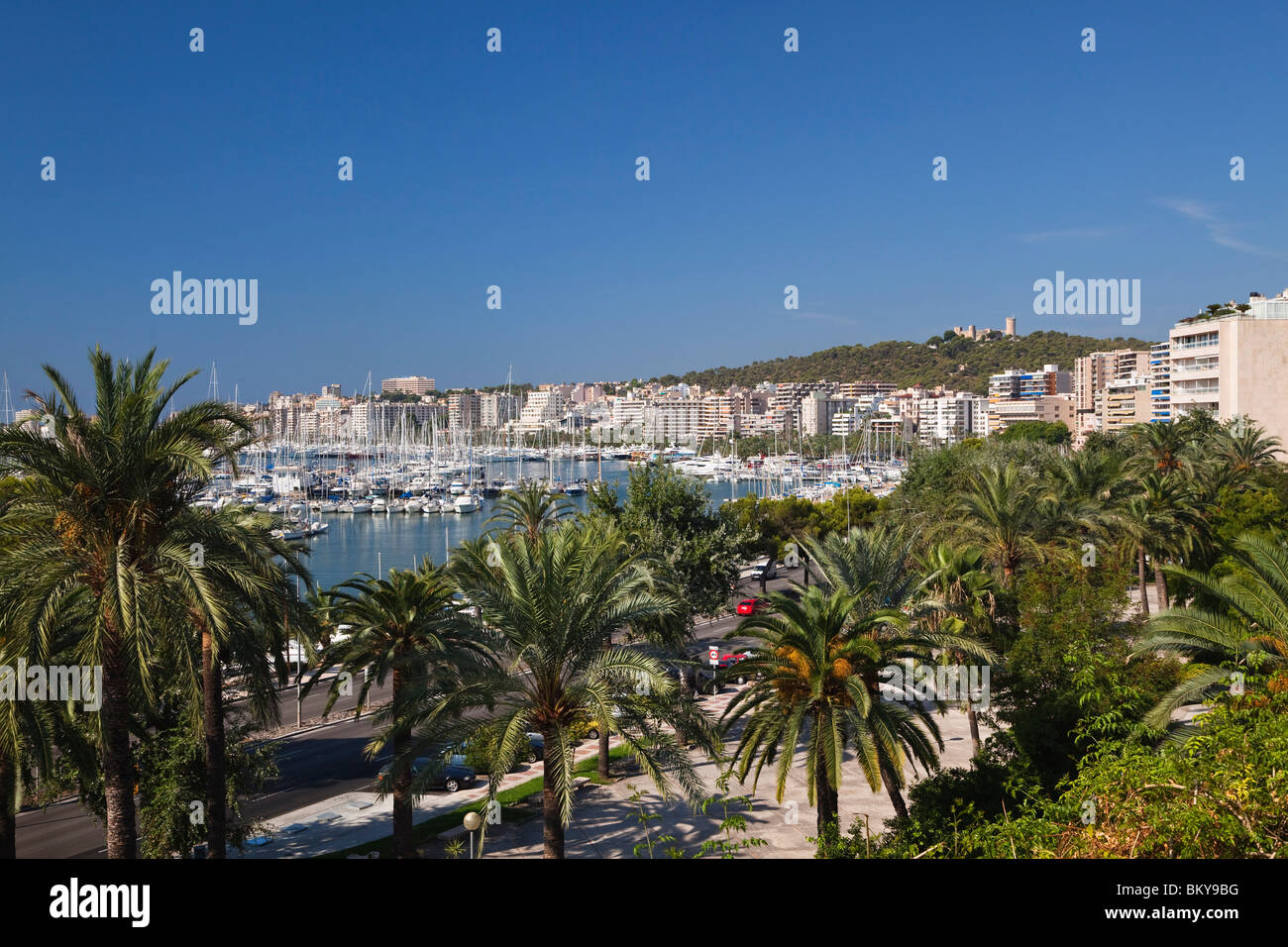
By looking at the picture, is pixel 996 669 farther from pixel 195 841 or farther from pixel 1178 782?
pixel 195 841

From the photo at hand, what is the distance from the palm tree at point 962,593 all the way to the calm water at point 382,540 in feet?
112

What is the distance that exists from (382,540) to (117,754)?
65.4 m

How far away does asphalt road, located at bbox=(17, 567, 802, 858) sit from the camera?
15.1 metres

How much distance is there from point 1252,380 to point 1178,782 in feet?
151

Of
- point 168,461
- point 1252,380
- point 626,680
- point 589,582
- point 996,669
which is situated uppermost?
point 1252,380

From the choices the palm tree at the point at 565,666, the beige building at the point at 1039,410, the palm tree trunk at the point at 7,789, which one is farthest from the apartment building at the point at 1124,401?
the palm tree trunk at the point at 7,789

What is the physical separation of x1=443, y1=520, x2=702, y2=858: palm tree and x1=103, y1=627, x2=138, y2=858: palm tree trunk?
3.05 metres

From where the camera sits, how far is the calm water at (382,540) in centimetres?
6058

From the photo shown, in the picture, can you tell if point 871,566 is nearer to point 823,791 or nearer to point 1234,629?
point 823,791

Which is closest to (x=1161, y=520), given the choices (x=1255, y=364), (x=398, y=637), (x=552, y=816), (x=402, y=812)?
(x=398, y=637)

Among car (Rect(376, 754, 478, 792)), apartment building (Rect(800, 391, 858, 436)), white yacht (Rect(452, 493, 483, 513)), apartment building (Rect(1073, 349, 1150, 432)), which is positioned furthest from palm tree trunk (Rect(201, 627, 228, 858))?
apartment building (Rect(800, 391, 858, 436))

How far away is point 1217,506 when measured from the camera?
2667 cm

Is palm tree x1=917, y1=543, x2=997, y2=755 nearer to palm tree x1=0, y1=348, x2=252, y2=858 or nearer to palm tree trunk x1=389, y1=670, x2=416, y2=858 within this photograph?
palm tree trunk x1=389, y1=670, x2=416, y2=858
